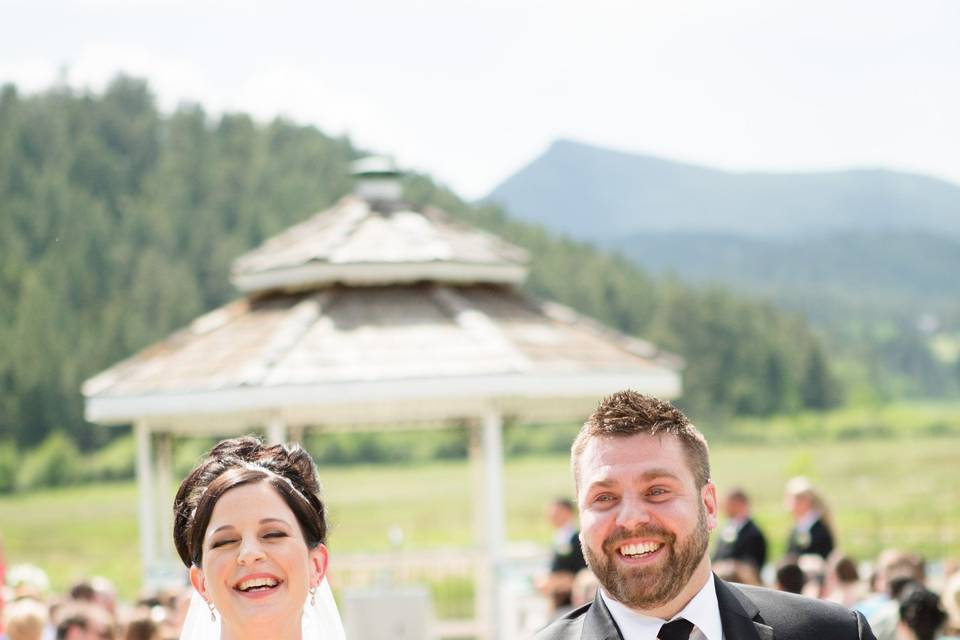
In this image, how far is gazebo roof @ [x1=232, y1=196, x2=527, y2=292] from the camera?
60.7 feet

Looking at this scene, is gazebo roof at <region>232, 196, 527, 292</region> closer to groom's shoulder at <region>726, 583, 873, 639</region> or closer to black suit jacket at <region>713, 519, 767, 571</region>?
black suit jacket at <region>713, 519, 767, 571</region>

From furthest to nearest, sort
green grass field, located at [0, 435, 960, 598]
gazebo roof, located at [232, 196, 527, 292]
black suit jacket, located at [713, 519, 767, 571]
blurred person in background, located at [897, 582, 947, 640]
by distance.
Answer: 1. green grass field, located at [0, 435, 960, 598]
2. gazebo roof, located at [232, 196, 527, 292]
3. black suit jacket, located at [713, 519, 767, 571]
4. blurred person in background, located at [897, 582, 947, 640]

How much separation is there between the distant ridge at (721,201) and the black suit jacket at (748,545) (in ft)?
513

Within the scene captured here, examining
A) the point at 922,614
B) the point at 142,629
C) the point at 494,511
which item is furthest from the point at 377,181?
the point at 922,614

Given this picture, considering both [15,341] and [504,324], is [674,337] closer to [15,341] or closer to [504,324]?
[15,341]

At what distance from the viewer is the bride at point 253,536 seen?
4039 mm

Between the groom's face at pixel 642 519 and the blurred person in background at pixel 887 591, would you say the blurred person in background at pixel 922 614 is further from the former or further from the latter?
the groom's face at pixel 642 519

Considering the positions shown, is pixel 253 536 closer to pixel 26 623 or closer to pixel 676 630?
pixel 676 630

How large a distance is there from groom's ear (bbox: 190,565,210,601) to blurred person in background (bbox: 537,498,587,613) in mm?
7546

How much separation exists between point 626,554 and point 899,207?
644ft

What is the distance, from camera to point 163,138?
108375 millimetres

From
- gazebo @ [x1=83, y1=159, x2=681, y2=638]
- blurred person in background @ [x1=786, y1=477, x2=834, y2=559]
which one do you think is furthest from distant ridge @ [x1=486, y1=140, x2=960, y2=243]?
blurred person in background @ [x1=786, y1=477, x2=834, y2=559]

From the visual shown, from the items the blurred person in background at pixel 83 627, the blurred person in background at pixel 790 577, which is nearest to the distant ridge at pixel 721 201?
the blurred person in background at pixel 790 577

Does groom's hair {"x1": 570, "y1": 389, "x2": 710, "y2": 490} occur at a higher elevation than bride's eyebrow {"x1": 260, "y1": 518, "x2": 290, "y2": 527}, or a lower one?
higher
